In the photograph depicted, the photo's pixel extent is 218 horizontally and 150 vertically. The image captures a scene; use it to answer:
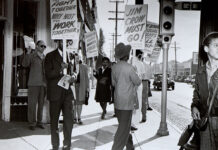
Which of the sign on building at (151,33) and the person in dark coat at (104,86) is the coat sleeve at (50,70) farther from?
the sign on building at (151,33)

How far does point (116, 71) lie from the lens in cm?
595

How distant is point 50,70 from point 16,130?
9.35 ft

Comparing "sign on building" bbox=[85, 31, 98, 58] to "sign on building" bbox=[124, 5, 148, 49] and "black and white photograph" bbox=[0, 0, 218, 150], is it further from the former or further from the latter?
"sign on building" bbox=[124, 5, 148, 49]

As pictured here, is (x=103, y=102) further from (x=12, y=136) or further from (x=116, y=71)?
A: (x=116, y=71)

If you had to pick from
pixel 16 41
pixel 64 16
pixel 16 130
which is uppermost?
pixel 64 16

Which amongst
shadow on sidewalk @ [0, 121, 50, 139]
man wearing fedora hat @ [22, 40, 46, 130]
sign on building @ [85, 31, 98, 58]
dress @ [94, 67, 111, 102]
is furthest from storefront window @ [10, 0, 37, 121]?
sign on building @ [85, 31, 98, 58]

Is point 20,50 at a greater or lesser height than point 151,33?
lesser

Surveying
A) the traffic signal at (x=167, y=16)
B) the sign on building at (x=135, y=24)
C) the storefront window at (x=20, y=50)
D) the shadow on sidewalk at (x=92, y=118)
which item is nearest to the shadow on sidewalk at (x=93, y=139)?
the shadow on sidewalk at (x=92, y=118)

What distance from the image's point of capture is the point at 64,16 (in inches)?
289

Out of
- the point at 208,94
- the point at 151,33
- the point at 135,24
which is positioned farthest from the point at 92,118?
the point at 208,94

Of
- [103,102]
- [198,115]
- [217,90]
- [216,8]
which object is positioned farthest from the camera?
[103,102]

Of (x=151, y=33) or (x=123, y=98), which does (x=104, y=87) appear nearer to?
(x=151, y=33)

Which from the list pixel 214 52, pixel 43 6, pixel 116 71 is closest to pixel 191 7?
pixel 116 71

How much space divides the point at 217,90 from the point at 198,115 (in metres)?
0.39
